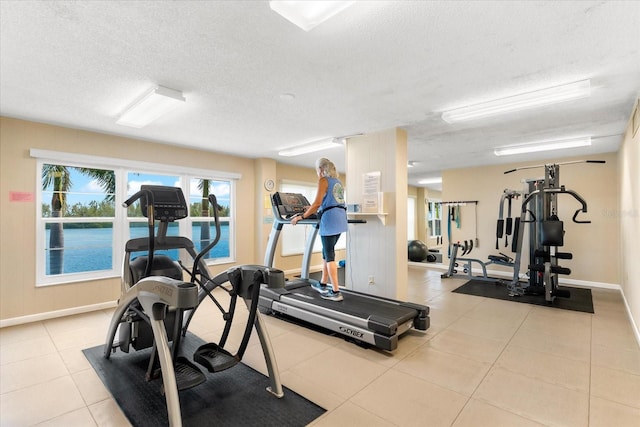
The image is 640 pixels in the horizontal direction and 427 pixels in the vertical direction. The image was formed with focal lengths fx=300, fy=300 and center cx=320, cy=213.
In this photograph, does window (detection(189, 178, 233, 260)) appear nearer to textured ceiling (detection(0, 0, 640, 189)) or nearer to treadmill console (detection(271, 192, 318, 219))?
textured ceiling (detection(0, 0, 640, 189))

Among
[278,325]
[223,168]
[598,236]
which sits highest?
A: [223,168]

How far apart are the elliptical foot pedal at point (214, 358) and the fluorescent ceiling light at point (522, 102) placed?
10.2 ft

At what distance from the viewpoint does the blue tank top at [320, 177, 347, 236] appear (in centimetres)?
345

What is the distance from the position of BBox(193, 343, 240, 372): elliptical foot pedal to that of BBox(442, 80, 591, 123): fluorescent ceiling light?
311 centimetres

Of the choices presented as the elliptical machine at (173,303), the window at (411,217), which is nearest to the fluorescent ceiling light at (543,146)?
the elliptical machine at (173,303)

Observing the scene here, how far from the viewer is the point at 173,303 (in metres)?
1.65

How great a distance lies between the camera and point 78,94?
Answer: 112 inches

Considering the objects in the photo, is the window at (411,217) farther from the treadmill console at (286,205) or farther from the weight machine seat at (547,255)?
the treadmill console at (286,205)

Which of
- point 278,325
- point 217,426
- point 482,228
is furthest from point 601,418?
point 482,228

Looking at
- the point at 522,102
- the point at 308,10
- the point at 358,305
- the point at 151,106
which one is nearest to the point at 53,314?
the point at 151,106

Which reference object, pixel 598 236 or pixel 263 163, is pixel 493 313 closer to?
pixel 598 236

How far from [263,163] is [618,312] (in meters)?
5.83

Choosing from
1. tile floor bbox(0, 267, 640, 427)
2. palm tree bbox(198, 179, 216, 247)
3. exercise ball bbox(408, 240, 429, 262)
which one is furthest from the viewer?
exercise ball bbox(408, 240, 429, 262)

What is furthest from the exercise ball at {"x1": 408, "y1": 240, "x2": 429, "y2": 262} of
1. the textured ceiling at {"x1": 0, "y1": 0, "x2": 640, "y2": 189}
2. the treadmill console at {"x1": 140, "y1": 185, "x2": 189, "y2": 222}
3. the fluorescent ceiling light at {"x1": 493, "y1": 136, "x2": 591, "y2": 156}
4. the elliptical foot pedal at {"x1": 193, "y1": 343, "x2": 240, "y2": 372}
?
the elliptical foot pedal at {"x1": 193, "y1": 343, "x2": 240, "y2": 372}
